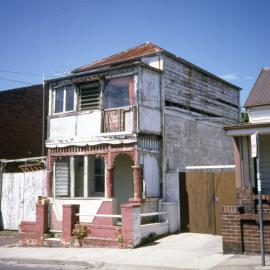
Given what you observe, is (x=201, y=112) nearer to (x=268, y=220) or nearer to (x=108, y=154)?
(x=108, y=154)

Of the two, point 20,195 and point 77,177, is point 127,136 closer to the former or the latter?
point 77,177

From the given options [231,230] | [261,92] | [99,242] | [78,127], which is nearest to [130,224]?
[99,242]

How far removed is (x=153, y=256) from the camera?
1159 centimetres

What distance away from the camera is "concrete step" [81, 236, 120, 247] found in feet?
43.6

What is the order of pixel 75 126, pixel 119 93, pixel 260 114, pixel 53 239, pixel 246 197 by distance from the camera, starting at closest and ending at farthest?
pixel 246 197 < pixel 260 114 < pixel 53 239 < pixel 119 93 < pixel 75 126

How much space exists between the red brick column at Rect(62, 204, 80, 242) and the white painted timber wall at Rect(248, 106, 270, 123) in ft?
23.2

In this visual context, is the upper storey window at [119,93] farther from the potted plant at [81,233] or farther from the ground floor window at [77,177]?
the potted plant at [81,233]

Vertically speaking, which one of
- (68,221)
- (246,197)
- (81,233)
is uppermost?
(246,197)

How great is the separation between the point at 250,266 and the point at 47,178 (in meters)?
10.4

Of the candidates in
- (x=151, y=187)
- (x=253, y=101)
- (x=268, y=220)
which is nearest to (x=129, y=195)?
(x=151, y=187)

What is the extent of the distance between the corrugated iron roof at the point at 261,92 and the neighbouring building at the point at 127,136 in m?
3.75

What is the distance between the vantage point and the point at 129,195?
1780 cm

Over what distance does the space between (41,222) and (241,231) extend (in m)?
7.80

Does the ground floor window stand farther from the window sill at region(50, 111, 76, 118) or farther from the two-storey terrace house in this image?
the window sill at region(50, 111, 76, 118)
